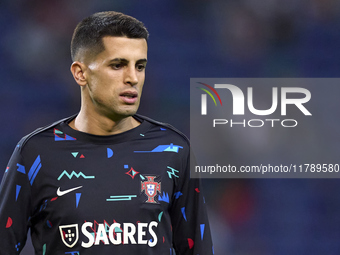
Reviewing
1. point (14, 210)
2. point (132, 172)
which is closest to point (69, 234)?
point (14, 210)

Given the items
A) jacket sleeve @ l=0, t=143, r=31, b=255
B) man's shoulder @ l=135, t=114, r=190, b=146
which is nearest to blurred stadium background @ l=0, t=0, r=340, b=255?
man's shoulder @ l=135, t=114, r=190, b=146

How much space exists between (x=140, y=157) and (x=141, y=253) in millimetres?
384

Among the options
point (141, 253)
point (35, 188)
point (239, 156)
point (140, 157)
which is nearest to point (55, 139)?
point (35, 188)

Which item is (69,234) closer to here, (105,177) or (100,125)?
(105,177)

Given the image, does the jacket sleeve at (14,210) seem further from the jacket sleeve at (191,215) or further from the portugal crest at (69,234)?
the jacket sleeve at (191,215)

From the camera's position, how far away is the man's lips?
2.09 meters

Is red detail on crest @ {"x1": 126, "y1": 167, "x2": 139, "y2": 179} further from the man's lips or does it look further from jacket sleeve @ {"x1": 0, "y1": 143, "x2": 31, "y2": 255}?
jacket sleeve @ {"x1": 0, "y1": 143, "x2": 31, "y2": 255}

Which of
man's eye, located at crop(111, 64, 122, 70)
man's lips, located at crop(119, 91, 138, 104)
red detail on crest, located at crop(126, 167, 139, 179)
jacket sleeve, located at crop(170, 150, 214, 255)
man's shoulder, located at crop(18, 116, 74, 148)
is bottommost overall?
jacket sleeve, located at crop(170, 150, 214, 255)

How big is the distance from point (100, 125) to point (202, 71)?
6.75 feet

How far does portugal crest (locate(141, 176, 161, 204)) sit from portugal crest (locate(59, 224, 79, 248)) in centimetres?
30

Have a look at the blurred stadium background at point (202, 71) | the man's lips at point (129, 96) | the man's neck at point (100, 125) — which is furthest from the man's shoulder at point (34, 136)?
the blurred stadium background at point (202, 71)

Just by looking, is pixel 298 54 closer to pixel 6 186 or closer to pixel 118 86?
pixel 118 86

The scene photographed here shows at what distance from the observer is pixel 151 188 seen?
6.97 ft

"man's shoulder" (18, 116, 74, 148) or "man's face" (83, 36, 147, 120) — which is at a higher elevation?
"man's face" (83, 36, 147, 120)
